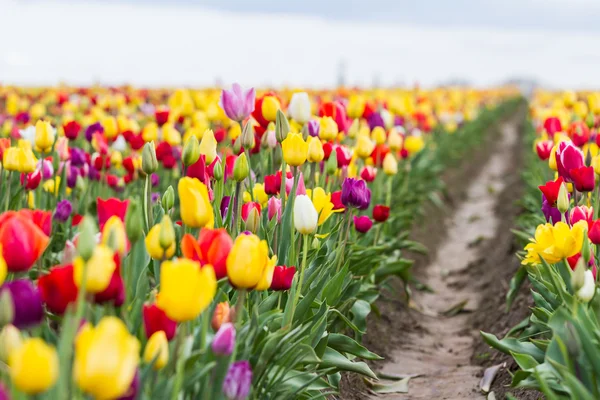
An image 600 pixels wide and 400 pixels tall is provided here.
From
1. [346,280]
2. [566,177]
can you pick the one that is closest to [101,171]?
[346,280]

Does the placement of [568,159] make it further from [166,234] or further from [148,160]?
[166,234]

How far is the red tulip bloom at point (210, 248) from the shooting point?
2.01 m

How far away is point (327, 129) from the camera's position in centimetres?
404

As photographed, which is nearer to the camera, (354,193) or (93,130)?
(354,193)

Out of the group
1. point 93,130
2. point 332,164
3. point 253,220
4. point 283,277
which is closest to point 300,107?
point 332,164

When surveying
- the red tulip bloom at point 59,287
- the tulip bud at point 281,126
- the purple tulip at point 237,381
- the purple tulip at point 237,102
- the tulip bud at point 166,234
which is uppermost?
the purple tulip at point 237,102

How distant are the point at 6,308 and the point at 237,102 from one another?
1.87 m

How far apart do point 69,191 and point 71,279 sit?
3582 mm

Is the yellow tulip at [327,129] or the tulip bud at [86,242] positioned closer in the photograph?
the tulip bud at [86,242]

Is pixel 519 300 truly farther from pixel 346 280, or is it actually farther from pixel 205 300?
pixel 205 300

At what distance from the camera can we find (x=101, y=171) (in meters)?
5.18

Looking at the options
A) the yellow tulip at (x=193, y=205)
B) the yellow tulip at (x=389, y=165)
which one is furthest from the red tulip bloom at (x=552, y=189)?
the yellow tulip at (x=193, y=205)

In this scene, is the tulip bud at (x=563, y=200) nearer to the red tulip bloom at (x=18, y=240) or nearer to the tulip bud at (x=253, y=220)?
the tulip bud at (x=253, y=220)

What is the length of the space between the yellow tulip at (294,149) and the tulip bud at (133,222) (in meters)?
1.10
